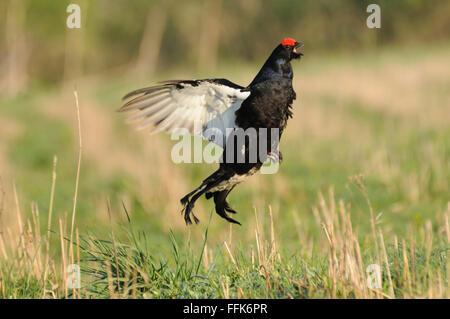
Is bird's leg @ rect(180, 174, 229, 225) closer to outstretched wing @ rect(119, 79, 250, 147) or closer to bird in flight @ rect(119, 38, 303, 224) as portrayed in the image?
bird in flight @ rect(119, 38, 303, 224)

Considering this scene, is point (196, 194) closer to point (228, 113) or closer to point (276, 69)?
point (228, 113)

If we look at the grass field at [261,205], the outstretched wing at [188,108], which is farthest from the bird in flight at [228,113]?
the grass field at [261,205]

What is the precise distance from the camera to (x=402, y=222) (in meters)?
7.37

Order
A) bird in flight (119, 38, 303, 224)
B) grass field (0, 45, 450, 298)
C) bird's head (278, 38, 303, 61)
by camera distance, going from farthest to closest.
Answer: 1. bird's head (278, 38, 303, 61)
2. bird in flight (119, 38, 303, 224)
3. grass field (0, 45, 450, 298)

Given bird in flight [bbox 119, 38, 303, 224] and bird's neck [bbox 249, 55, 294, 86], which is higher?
bird's neck [bbox 249, 55, 294, 86]

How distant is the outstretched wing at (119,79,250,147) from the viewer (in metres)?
3.92

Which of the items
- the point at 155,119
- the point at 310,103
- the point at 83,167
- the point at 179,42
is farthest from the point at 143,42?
the point at 155,119

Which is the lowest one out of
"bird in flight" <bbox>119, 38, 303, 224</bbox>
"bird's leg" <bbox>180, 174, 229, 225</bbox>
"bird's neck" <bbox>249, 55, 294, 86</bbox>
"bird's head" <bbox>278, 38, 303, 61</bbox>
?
"bird's leg" <bbox>180, 174, 229, 225</bbox>

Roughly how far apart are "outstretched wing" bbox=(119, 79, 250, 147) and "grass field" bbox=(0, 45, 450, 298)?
2.40 ft

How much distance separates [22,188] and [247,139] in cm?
715

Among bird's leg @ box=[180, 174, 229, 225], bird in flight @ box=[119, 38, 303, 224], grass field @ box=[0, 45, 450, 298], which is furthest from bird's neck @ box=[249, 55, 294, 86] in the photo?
grass field @ box=[0, 45, 450, 298]

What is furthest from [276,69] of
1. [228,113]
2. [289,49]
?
[228,113]

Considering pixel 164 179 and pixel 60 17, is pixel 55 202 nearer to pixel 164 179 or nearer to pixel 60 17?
pixel 164 179

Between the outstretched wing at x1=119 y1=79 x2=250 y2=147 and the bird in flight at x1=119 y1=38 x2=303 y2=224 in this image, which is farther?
the outstretched wing at x1=119 y1=79 x2=250 y2=147
